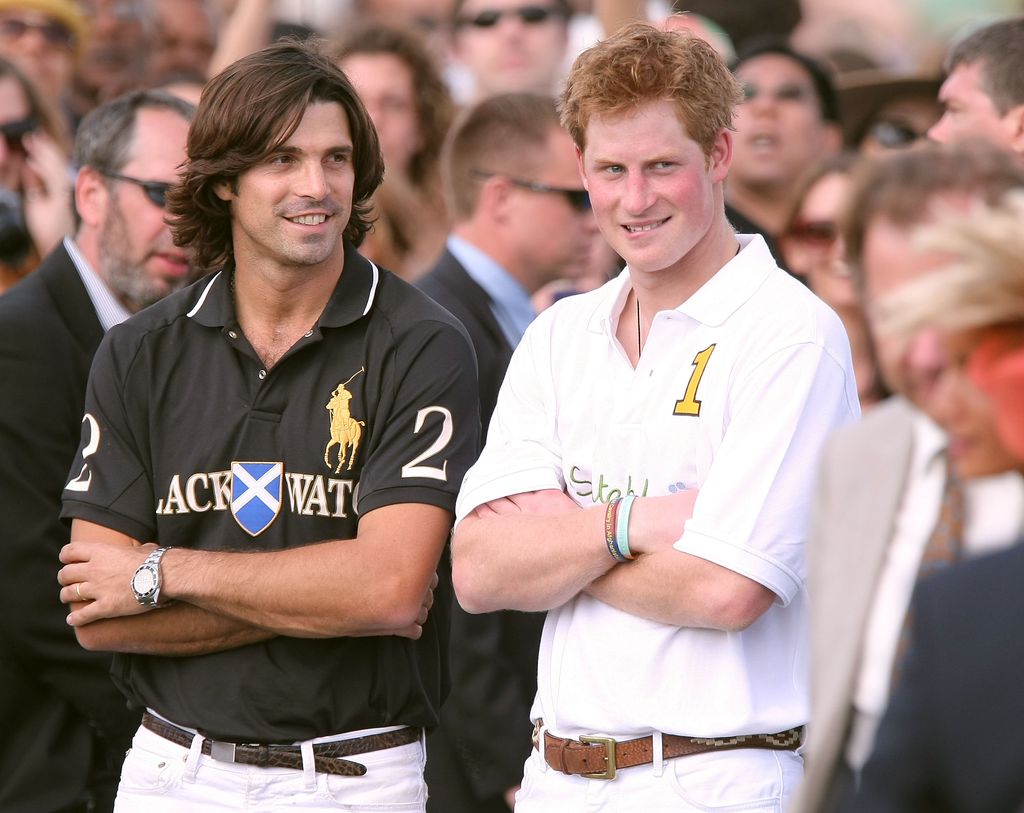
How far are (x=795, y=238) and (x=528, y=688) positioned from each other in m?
2.02

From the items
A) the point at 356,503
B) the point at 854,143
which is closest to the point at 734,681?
the point at 356,503

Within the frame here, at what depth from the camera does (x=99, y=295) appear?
522 cm

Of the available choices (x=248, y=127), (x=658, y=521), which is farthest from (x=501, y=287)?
(x=658, y=521)

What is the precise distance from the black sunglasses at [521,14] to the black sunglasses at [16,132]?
8.94 ft

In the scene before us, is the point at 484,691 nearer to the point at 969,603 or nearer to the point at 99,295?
the point at 99,295

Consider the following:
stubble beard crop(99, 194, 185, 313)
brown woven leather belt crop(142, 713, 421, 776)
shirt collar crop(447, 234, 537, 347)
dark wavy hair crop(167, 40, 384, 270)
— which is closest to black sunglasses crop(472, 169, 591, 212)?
shirt collar crop(447, 234, 537, 347)

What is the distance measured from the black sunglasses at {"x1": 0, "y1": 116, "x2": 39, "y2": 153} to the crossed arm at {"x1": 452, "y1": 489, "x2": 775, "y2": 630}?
395cm

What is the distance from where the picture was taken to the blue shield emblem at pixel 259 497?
419 cm

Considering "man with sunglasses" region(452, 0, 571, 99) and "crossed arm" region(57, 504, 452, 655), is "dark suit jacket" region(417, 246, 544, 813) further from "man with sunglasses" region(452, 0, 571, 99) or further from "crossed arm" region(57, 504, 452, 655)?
"man with sunglasses" region(452, 0, 571, 99)

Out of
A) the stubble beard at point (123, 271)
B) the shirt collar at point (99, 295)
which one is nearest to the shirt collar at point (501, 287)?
the stubble beard at point (123, 271)

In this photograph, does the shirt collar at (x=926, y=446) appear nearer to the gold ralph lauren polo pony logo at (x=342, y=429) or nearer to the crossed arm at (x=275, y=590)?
the crossed arm at (x=275, y=590)

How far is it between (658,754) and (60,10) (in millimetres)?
6764

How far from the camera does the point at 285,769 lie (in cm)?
412

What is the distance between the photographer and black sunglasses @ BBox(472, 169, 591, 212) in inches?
250
